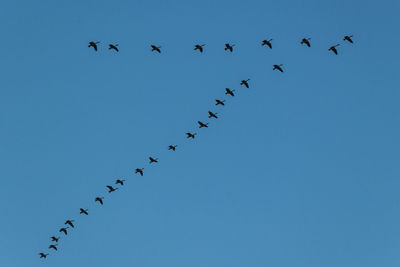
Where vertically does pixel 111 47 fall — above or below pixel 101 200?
above

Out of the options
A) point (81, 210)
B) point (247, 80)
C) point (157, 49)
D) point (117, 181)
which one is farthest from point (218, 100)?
point (81, 210)

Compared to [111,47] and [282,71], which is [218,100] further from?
[111,47]

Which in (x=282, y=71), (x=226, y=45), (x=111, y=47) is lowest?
(x=282, y=71)

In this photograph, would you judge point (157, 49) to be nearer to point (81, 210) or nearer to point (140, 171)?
point (140, 171)

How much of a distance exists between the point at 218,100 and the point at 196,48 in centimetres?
851

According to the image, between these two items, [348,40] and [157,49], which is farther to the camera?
[157,49]

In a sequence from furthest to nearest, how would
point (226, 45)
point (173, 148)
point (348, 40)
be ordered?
point (173, 148) → point (226, 45) → point (348, 40)

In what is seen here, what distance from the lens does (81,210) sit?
101125mm

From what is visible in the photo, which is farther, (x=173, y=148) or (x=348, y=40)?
(x=173, y=148)

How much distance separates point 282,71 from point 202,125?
1545 cm

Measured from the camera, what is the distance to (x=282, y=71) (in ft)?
311

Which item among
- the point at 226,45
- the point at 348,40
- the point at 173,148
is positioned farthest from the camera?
the point at 173,148

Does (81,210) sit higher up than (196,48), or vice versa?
(196,48)

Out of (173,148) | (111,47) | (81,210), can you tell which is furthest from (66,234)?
(111,47)
